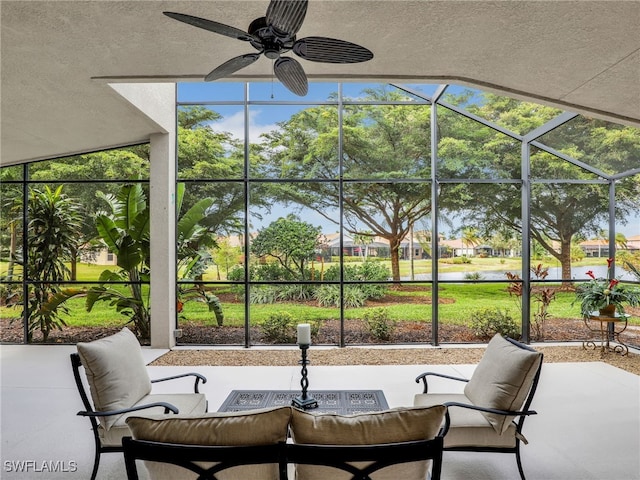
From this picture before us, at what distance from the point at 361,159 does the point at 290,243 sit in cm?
231

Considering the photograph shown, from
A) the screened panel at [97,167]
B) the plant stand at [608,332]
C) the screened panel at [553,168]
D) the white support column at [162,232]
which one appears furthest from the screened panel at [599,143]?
the screened panel at [97,167]

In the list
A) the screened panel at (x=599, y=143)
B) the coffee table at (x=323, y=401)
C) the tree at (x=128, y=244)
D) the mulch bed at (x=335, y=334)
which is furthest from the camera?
the mulch bed at (x=335, y=334)

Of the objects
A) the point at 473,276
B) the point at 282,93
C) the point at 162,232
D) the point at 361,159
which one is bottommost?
the point at 473,276

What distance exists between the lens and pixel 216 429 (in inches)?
57.1

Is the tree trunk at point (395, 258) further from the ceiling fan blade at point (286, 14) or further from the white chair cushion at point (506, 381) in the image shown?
the ceiling fan blade at point (286, 14)

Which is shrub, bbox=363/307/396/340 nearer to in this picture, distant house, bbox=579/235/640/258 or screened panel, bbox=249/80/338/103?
distant house, bbox=579/235/640/258

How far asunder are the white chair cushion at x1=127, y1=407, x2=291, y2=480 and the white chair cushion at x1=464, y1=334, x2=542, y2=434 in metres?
1.59

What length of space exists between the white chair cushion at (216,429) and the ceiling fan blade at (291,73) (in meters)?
2.09

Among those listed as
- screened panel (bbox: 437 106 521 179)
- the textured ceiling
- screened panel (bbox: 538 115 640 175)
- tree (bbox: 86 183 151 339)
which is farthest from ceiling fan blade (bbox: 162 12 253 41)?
screened panel (bbox: 437 106 521 179)

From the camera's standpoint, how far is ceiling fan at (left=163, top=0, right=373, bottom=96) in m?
2.05

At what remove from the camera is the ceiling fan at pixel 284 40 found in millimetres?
2053

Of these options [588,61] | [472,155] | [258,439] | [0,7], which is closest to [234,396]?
[258,439]

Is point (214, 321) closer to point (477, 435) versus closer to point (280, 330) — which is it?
point (280, 330)

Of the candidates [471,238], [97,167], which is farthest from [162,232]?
[471,238]
